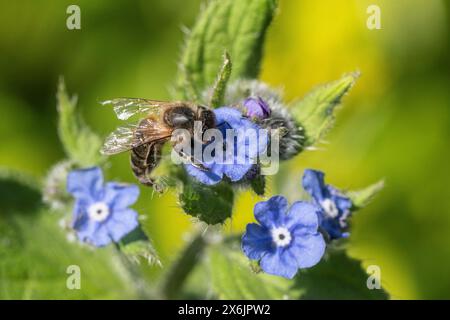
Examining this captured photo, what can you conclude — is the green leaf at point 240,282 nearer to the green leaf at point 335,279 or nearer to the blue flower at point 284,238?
the green leaf at point 335,279

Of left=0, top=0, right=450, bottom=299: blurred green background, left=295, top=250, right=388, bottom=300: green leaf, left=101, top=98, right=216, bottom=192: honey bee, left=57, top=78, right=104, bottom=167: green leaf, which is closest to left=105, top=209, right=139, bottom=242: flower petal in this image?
left=101, top=98, right=216, bottom=192: honey bee

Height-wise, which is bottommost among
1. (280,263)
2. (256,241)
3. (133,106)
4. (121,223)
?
(280,263)

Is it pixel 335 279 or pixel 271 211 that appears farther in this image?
pixel 335 279

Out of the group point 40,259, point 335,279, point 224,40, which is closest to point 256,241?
point 335,279

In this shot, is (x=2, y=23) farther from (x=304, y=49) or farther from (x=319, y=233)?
(x=319, y=233)

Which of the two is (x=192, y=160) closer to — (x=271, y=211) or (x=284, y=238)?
(x=271, y=211)
